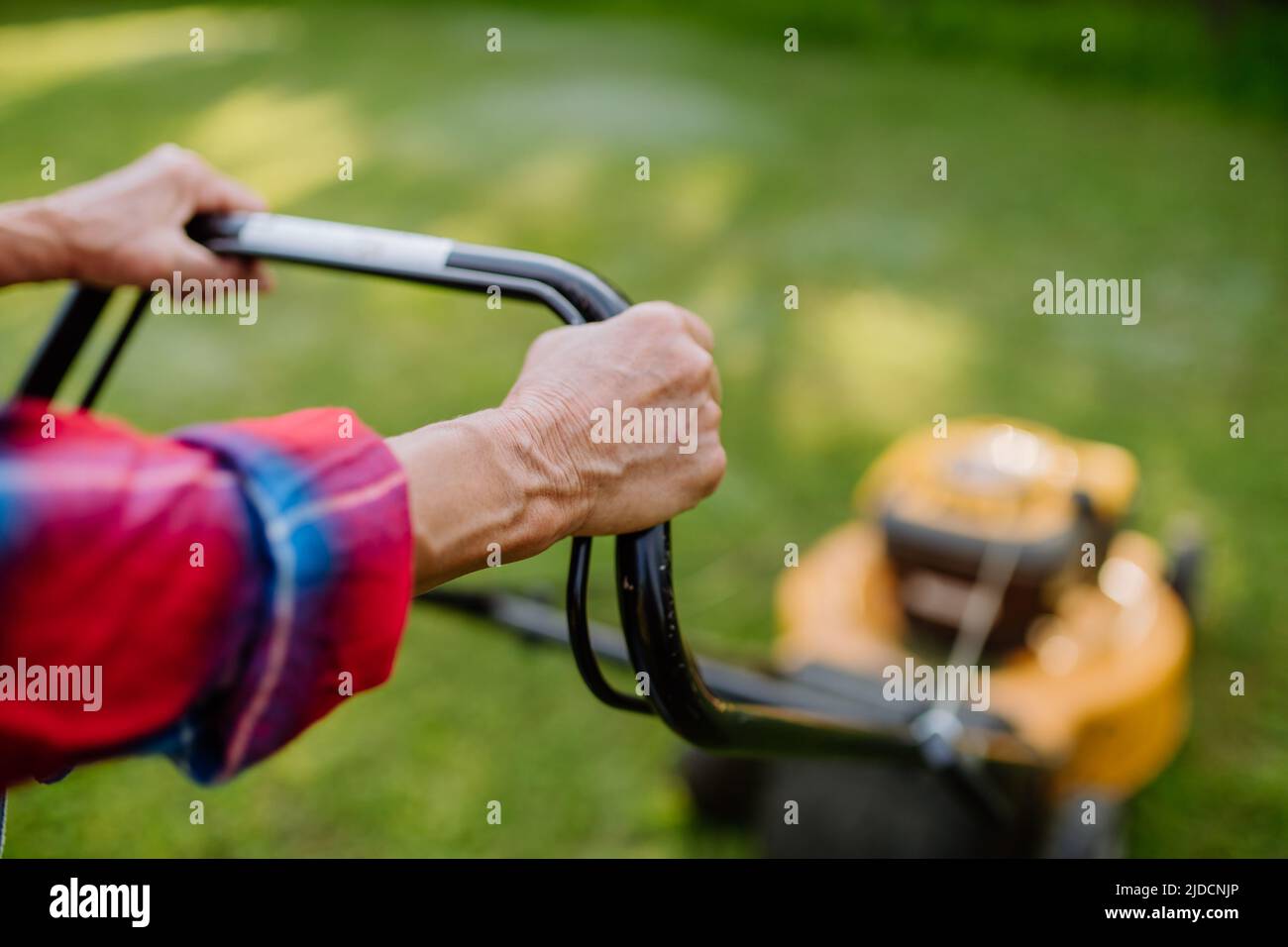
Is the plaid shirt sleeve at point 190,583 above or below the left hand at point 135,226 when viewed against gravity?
below

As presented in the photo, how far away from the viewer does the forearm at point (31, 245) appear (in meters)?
0.91

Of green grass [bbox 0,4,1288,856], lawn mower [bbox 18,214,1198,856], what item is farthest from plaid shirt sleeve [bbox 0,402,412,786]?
green grass [bbox 0,4,1288,856]

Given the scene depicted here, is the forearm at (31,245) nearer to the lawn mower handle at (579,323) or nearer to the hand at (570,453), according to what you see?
the lawn mower handle at (579,323)

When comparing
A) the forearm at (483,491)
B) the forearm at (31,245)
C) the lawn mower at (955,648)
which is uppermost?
the forearm at (31,245)

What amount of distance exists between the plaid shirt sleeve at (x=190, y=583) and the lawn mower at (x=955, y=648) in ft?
1.46

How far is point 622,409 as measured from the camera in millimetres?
697

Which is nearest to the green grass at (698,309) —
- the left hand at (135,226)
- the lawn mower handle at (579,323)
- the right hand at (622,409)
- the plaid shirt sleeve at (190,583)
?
the lawn mower handle at (579,323)

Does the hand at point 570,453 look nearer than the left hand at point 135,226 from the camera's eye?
Yes

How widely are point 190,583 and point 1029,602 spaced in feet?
5.04

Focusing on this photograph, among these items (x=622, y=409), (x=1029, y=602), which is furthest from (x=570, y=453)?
(x=1029, y=602)

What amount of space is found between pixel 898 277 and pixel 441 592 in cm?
311

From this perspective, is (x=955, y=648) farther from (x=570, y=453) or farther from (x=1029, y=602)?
(x=570, y=453)

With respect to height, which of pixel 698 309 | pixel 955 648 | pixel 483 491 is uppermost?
pixel 483 491
